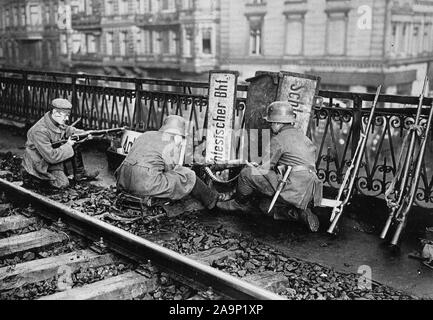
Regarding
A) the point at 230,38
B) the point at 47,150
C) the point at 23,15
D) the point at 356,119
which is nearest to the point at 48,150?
the point at 47,150

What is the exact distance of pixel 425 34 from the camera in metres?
19.1

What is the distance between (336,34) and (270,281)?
2412 centimetres

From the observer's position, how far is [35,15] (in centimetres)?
3619

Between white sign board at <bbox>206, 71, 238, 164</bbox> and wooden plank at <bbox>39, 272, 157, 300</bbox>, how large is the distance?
11.1ft

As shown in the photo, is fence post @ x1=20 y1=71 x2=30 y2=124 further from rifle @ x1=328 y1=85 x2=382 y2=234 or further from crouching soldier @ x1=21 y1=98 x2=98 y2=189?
rifle @ x1=328 y1=85 x2=382 y2=234

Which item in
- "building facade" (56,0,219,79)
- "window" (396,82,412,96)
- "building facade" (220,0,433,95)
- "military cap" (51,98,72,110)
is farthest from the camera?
"building facade" (56,0,219,79)

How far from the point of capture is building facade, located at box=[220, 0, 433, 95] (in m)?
21.7

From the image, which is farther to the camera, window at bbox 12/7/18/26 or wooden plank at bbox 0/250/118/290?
window at bbox 12/7/18/26

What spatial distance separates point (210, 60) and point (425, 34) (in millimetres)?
16248

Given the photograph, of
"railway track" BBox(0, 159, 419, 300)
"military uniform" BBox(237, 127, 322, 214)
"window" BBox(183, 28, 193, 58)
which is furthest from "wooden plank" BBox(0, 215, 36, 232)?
"window" BBox(183, 28, 193, 58)

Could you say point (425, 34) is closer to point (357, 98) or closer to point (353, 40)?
point (353, 40)

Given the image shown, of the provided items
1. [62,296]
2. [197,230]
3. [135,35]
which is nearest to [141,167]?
[197,230]

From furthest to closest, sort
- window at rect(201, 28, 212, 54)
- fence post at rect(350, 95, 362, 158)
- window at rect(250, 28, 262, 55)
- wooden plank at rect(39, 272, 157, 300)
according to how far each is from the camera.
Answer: window at rect(201, 28, 212, 54), window at rect(250, 28, 262, 55), fence post at rect(350, 95, 362, 158), wooden plank at rect(39, 272, 157, 300)

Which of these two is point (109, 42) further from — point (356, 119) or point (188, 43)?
point (356, 119)
